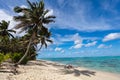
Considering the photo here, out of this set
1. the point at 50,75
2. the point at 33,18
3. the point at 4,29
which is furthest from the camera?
the point at 4,29

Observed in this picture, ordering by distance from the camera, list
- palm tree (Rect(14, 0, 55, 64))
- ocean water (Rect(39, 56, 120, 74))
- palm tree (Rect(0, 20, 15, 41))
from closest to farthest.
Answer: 1. palm tree (Rect(14, 0, 55, 64))
2. ocean water (Rect(39, 56, 120, 74))
3. palm tree (Rect(0, 20, 15, 41))

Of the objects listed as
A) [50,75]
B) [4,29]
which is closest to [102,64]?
[4,29]

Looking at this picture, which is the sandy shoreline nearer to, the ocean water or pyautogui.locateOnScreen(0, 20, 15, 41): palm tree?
the ocean water

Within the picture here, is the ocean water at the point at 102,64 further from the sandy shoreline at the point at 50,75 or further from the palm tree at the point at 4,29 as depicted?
the palm tree at the point at 4,29

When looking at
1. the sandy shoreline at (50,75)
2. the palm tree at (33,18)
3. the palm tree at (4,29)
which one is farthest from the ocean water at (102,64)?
the palm tree at (4,29)

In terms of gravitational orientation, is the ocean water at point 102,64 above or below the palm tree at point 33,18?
below

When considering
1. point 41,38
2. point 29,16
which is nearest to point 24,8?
point 29,16

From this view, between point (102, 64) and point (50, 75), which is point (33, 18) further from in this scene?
point (102, 64)

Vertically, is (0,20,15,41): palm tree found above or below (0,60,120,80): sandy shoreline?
above

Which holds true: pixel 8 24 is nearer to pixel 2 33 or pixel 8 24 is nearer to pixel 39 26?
pixel 2 33

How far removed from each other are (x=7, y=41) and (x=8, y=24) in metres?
5.43

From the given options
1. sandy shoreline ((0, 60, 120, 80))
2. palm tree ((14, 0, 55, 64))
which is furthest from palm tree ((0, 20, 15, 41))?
sandy shoreline ((0, 60, 120, 80))

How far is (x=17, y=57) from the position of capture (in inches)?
958

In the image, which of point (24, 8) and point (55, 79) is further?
point (24, 8)
